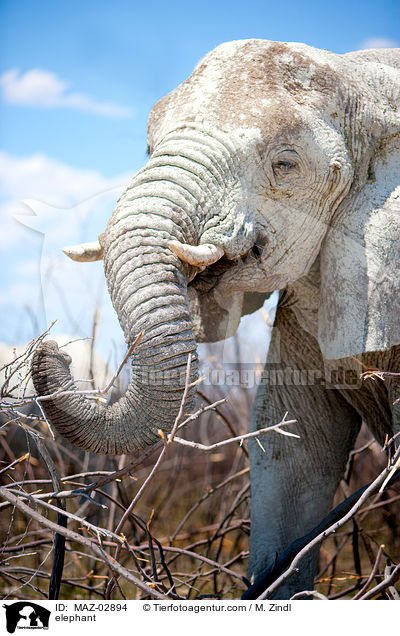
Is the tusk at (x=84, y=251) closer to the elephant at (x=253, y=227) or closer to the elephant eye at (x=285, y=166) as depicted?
the elephant at (x=253, y=227)

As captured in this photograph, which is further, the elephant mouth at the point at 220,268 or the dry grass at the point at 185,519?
the dry grass at the point at 185,519

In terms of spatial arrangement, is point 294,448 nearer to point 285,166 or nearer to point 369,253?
point 369,253

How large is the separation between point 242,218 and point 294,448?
67 cm

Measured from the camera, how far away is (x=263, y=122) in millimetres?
1228

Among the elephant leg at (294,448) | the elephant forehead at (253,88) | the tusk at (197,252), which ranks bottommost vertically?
the elephant leg at (294,448)

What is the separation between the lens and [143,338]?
110 cm

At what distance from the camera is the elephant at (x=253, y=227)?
1128mm

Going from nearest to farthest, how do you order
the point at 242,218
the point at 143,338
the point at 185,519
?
the point at 143,338, the point at 242,218, the point at 185,519
